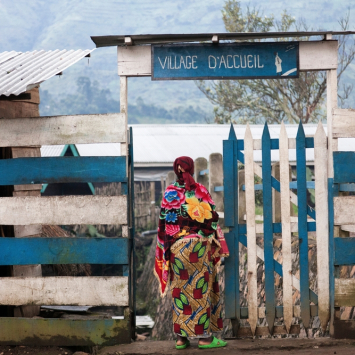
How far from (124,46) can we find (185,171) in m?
1.33

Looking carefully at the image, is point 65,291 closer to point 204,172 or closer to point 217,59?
point 217,59

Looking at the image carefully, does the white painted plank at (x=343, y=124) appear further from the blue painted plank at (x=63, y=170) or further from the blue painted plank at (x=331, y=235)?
the blue painted plank at (x=63, y=170)

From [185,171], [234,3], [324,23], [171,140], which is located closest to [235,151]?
[185,171]

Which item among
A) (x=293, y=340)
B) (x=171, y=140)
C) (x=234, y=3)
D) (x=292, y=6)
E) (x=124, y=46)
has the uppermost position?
(x=292, y=6)

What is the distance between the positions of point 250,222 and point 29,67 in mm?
2539

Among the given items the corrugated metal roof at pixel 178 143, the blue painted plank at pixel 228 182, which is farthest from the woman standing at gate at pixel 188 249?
the corrugated metal roof at pixel 178 143

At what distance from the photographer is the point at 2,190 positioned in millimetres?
5340

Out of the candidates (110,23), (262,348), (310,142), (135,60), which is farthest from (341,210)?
(110,23)

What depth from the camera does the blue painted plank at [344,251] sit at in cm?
476

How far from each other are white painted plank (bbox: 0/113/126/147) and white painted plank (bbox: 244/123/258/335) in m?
1.14

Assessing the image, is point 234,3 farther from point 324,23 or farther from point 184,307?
point 324,23

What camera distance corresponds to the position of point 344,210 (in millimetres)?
4766

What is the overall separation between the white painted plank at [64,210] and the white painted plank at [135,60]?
1.18m

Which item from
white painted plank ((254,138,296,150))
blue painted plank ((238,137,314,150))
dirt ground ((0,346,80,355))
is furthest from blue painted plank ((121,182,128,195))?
dirt ground ((0,346,80,355))
